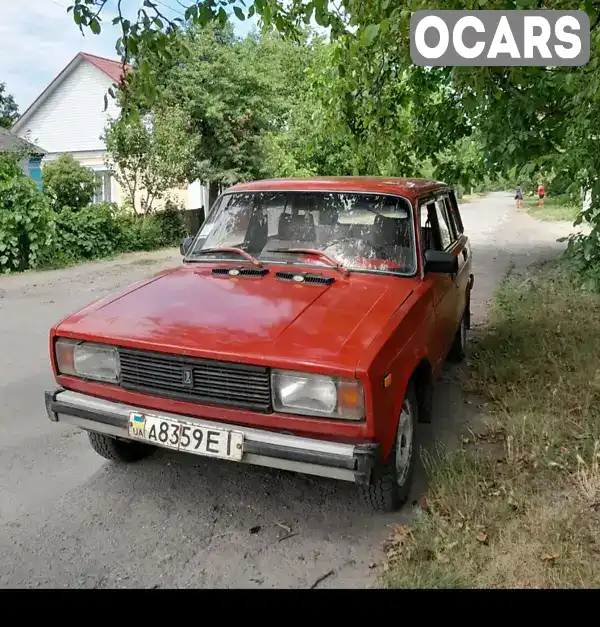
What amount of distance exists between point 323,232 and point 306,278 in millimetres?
467

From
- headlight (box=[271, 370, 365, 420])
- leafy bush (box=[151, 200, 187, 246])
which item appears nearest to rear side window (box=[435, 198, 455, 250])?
headlight (box=[271, 370, 365, 420])

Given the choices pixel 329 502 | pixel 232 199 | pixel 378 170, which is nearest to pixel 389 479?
pixel 329 502

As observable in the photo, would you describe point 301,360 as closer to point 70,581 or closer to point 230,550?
point 230,550

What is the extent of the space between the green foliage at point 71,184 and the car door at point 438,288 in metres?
12.2

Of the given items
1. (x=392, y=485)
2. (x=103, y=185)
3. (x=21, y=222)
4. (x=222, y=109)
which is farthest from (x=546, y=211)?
(x=392, y=485)

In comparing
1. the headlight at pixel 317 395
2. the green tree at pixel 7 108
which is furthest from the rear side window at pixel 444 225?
the green tree at pixel 7 108

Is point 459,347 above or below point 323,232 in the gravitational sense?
below

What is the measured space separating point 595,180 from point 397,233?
4231mm

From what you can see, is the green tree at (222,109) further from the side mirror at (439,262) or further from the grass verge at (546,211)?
the side mirror at (439,262)

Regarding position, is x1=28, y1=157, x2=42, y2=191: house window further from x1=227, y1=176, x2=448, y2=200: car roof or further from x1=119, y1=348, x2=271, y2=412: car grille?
x1=119, y1=348, x2=271, y2=412: car grille

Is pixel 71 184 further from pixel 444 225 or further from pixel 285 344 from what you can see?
pixel 285 344

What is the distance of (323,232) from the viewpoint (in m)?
Result: 3.79
